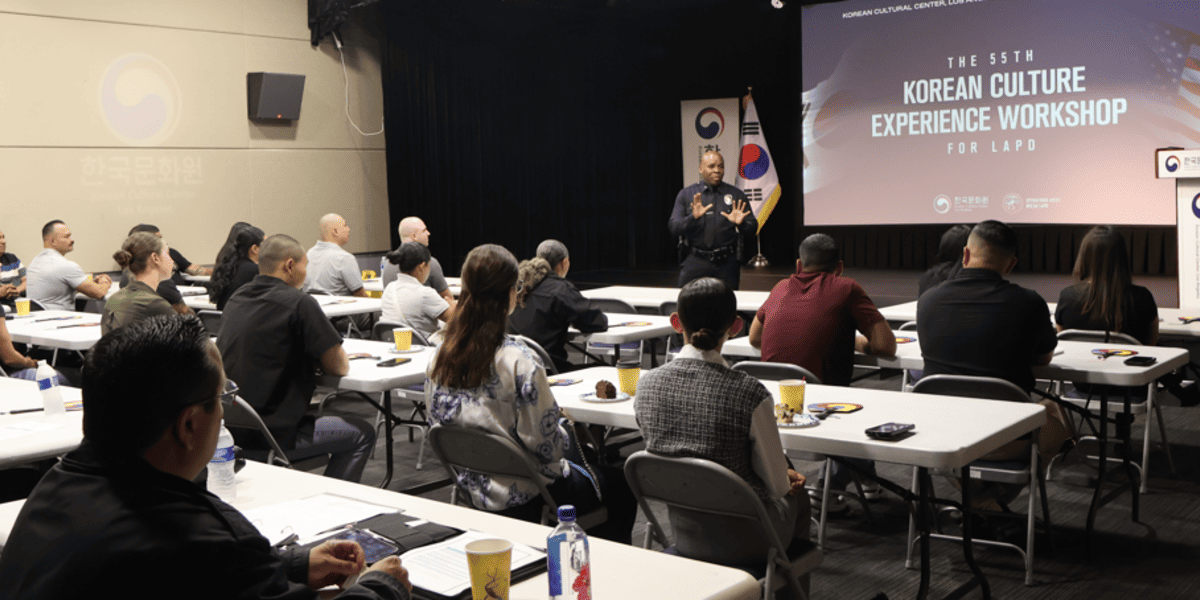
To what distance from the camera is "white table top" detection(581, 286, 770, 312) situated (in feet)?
20.1

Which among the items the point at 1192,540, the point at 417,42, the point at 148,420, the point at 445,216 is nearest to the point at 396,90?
the point at 417,42

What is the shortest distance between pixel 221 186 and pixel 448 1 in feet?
11.8

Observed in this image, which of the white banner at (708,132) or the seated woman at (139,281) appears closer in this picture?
the seated woman at (139,281)

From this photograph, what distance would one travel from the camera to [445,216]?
12680mm

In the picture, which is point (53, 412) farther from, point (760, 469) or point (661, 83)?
point (661, 83)

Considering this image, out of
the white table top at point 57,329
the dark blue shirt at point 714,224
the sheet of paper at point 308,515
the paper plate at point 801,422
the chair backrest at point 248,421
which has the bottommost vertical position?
the chair backrest at point 248,421

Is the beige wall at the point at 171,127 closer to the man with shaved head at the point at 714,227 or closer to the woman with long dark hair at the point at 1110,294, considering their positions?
the man with shaved head at the point at 714,227

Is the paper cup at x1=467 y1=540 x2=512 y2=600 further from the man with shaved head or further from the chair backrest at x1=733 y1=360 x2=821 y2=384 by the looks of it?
the man with shaved head

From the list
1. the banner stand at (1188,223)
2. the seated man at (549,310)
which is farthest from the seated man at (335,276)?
the banner stand at (1188,223)

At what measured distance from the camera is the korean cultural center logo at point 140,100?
9.76m

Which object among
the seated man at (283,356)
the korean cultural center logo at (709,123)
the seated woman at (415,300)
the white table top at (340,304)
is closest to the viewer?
the seated man at (283,356)

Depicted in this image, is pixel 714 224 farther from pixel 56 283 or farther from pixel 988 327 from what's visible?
pixel 56 283

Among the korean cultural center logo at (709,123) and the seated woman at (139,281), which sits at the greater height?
the korean cultural center logo at (709,123)

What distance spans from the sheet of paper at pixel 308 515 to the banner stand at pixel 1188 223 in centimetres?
527
